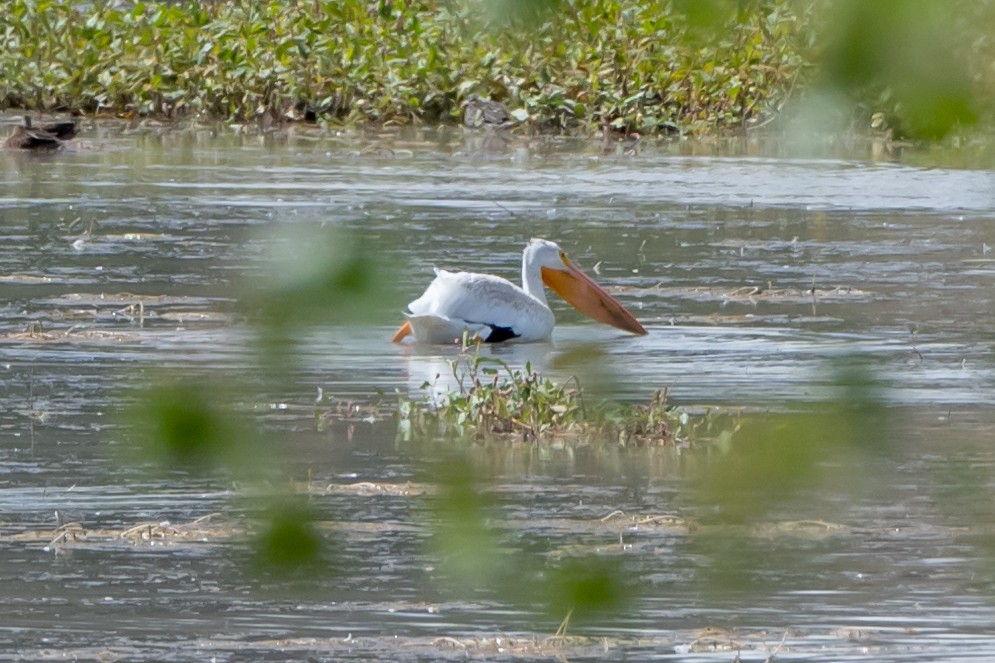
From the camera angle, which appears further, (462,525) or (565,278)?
(565,278)

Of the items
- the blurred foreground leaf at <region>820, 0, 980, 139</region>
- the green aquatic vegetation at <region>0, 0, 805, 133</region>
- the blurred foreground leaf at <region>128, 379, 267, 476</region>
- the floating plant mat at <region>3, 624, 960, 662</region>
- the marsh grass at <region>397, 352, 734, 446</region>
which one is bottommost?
the green aquatic vegetation at <region>0, 0, 805, 133</region>

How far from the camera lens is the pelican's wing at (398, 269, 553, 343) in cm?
1027

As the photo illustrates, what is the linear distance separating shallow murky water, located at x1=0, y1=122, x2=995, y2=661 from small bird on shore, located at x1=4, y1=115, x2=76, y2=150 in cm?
260

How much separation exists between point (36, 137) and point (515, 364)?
12.4m

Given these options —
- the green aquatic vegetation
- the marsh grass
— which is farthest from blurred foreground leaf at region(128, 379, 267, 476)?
the green aquatic vegetation

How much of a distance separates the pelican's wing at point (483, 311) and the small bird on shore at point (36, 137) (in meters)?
11.7

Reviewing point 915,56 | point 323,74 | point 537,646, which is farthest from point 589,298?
point 323,74

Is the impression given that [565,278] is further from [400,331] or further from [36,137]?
[36,137]

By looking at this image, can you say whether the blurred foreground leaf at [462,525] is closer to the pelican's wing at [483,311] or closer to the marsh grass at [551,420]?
the marsh grass at [551,420]

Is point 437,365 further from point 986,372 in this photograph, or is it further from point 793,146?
point 793,146

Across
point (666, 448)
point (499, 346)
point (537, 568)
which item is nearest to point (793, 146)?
point (537, 568)

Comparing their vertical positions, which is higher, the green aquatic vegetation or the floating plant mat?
the floating plant mat

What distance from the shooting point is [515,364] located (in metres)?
9.91

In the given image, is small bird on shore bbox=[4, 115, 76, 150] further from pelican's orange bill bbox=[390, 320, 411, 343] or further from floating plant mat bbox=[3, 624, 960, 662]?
pelican's orange bill bbox=[390, 320, 411, 343]
